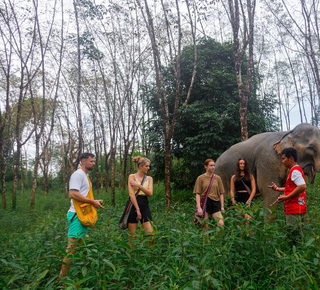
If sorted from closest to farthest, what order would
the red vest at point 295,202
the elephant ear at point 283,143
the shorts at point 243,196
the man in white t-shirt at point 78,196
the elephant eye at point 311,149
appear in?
the man in white t-shirt at point 78,196 → the red vest at point 295,202 → the shorts at point 243,196 → the elephant eye at point 311,149 → the elephant ear at point 283,143

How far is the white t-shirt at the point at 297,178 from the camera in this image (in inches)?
146

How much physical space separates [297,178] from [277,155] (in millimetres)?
2511

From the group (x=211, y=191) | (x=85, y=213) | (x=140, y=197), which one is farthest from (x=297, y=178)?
(x=85, y=213)

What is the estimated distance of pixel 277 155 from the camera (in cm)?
615

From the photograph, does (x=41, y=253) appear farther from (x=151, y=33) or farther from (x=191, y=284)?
(x=151, y=33)

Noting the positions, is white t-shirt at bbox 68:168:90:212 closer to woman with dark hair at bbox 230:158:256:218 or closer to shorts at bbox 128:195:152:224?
shorts at bbox 128:195:152:224

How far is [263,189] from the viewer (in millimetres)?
6301

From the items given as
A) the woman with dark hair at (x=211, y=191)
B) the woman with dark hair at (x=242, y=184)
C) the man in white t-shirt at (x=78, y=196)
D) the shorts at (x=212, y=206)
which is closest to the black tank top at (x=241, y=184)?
the woman with dark hair at (x=242, y=184)

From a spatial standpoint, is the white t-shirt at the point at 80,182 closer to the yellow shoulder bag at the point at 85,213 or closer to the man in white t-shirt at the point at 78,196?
the man in white t-shirt at the point at 78,196

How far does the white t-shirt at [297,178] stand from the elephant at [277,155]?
2293mm

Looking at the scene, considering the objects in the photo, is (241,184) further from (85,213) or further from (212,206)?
(85,213)

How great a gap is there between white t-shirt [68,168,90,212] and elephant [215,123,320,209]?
4.05 metres

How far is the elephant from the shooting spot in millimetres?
5805

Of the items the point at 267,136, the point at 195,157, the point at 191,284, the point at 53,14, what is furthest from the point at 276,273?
the point at 53,14
